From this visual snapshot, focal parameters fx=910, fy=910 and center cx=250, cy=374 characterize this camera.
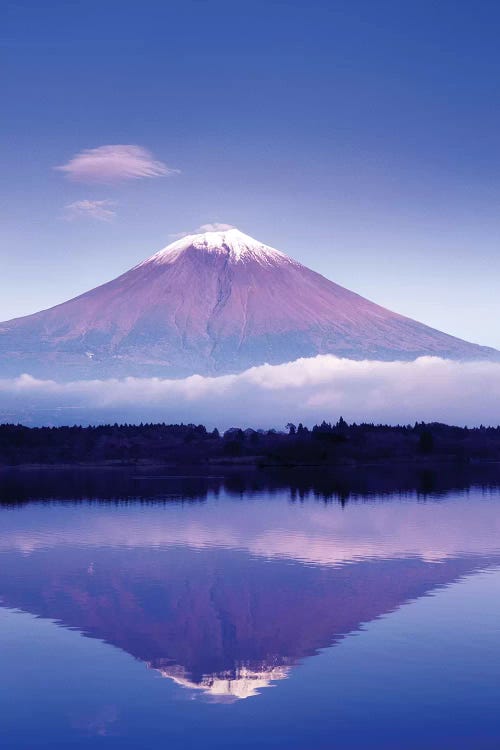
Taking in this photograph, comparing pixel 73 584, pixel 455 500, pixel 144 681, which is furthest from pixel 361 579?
pixel 455 500

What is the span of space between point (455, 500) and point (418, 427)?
303ft

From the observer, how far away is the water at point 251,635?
15.8 metres

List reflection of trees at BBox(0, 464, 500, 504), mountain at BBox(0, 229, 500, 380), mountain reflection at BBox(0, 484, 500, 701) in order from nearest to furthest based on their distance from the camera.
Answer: mountain reflection at BBox(0, 484, 500, 701) → reflection of trees at BBox(0, 464, 500, 504) → mountain at BBox(0, 229, 500, 380)

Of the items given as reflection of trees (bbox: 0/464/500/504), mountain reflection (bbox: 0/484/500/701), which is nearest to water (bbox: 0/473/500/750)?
mountain reflection (bbox: 0/484/500/701)

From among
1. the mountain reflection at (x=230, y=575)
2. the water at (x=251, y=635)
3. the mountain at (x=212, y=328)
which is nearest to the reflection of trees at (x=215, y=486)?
the mountain reflection at (x=230, y=575)

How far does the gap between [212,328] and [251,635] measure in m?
166

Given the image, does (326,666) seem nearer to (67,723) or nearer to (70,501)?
(67,723)

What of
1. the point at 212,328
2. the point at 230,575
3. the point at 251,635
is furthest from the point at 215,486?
the point at 212,328

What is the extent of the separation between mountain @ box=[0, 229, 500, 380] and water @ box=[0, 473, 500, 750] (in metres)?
130

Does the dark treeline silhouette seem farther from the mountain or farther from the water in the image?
the water

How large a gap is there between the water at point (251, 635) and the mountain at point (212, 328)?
426 ft

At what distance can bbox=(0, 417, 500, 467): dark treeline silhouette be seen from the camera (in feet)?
404

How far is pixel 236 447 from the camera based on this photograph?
130250mm

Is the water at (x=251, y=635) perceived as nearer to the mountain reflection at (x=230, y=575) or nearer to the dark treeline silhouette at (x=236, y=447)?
the mountain reflection at (x=230, y=575)
